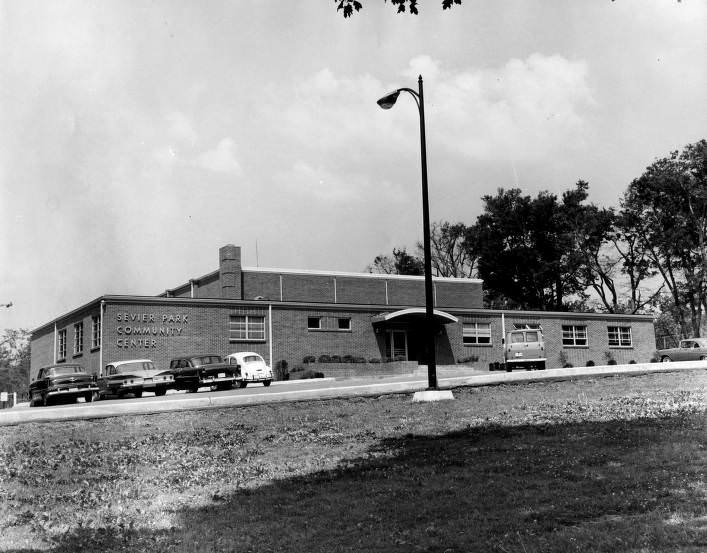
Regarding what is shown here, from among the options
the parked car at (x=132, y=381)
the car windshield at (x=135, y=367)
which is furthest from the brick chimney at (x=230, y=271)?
the parked car at (x=132, y=381)

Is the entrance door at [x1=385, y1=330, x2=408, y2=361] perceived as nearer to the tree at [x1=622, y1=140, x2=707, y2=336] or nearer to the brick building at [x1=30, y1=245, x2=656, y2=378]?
the brick building at [x1=30, y1=245, x2=656, y2=378]

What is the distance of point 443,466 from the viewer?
10562 mm

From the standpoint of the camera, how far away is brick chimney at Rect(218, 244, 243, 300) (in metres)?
48.6

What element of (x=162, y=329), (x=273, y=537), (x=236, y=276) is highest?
(x=236, y=276)

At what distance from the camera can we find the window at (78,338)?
40.8 m

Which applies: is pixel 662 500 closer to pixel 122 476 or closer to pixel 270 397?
pixel 122 476

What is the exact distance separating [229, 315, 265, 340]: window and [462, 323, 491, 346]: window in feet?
42.3

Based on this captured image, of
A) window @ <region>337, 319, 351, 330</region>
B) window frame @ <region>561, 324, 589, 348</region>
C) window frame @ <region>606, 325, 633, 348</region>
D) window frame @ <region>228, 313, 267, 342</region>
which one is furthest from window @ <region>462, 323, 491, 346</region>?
window frame @ <region>228, 313, 267, 342</region>

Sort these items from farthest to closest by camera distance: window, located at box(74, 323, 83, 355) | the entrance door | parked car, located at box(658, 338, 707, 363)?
1. the entrance door
2. parked car, located at box(658, 338, 707, 363)
3. window, located at box(74, 323, 83, 355)

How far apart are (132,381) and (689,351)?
95.5ft

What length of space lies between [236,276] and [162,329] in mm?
11044

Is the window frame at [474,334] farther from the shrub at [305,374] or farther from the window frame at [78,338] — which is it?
the window frame at [78,338]

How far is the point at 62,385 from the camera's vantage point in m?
29.1

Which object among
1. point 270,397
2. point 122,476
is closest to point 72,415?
point 270,397
